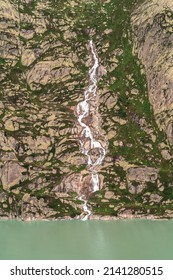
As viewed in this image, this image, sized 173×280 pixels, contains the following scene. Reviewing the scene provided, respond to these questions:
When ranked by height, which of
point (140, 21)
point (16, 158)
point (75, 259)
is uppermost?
point (140, 21)

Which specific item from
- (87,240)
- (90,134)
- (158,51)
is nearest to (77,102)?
(90,134)

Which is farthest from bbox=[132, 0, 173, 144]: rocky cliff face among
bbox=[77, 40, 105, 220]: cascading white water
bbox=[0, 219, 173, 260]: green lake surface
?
bbox=[0, 219, 173, 260]: green lake surface

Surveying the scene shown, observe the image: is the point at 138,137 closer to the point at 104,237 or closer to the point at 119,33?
the point at 104,237

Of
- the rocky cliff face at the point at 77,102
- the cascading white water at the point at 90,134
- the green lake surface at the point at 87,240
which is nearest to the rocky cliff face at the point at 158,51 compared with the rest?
the rocky cliff face at the point at 77,102

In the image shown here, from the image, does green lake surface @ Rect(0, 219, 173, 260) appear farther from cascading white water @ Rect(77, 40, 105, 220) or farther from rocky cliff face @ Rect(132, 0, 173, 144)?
rocky cliff face @ Rect(132, 0, 173, 144)

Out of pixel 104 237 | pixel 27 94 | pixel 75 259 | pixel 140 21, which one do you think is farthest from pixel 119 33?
pixel 75 259

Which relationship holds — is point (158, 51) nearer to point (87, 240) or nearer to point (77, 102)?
point (77, 102)
